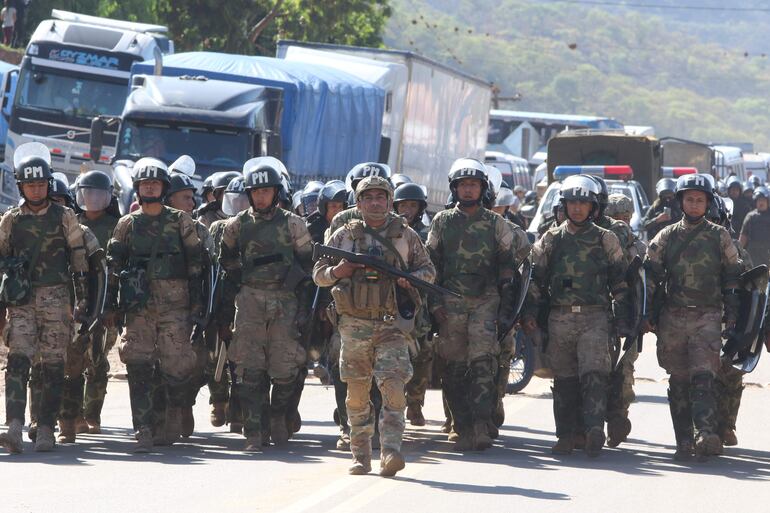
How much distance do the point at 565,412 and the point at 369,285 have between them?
6.69 feet

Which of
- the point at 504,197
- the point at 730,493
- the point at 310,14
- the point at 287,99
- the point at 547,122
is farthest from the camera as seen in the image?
the point at 547,122

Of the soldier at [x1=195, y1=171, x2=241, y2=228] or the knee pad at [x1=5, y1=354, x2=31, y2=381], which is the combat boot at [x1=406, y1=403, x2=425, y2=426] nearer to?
the soldier at [x1=195, y1=171, x2=241, y2=228]

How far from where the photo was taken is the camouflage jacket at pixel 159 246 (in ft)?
36.8

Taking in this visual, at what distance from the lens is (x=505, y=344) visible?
12.3m

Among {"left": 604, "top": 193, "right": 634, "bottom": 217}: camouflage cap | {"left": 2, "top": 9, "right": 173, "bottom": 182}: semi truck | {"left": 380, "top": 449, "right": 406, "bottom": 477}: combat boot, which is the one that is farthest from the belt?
{"left": 2, "top": 9, "right": 173, "bottom": 182}: semi truck

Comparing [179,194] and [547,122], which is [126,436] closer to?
[179,194]

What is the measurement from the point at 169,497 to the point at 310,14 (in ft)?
117

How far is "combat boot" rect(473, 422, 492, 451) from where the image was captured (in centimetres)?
1124

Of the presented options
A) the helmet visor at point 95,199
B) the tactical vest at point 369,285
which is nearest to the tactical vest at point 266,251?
the tactical vest at point 369,285

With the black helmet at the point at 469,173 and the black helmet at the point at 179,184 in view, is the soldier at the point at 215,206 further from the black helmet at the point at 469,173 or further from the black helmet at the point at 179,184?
the black helmet at the point at 469,173

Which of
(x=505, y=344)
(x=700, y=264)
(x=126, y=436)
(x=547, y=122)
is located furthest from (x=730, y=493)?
(x=547, y=122)

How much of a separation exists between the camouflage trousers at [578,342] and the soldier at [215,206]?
3.15 m

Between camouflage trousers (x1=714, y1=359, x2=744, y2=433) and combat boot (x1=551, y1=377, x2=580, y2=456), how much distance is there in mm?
1104

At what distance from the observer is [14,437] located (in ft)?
34.6
